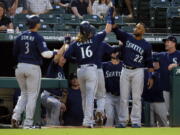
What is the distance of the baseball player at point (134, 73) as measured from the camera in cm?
994

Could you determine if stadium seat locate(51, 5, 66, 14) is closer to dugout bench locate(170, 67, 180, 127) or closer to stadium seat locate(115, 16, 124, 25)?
stadium seat locate(115, 16, 124, 25)

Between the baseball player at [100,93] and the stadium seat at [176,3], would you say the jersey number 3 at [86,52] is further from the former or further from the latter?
the stadium seat at [176,3]

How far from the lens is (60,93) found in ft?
36.4

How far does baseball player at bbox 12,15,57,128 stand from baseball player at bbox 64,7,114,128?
1.35ft

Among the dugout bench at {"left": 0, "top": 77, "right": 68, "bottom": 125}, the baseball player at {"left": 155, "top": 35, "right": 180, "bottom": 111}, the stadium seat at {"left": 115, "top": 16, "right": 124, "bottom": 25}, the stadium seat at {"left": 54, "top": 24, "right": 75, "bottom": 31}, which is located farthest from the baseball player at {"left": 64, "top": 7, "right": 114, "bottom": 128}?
the stadium seat at {"left": 115, "top": 16, "right": 124, "bottom": 25}

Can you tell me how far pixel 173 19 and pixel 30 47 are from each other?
599 centimetres

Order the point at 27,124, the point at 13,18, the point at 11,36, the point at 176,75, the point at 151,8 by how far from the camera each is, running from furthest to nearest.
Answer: the point at 151,8, the point at 13,18, the point at 11,36, the point at 176,75, the point at 27,124

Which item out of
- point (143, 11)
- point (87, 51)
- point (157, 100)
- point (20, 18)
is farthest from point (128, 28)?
point (87, 51)

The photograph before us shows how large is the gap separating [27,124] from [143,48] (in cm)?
220

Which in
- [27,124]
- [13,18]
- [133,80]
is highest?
[13,18]

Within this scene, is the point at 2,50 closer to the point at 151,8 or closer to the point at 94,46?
the point at 151,8

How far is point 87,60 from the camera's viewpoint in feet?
31.7

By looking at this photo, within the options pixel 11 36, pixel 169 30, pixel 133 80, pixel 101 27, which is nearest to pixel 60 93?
pixel 133 80

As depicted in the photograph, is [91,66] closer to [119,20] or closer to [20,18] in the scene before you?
[20,18]
